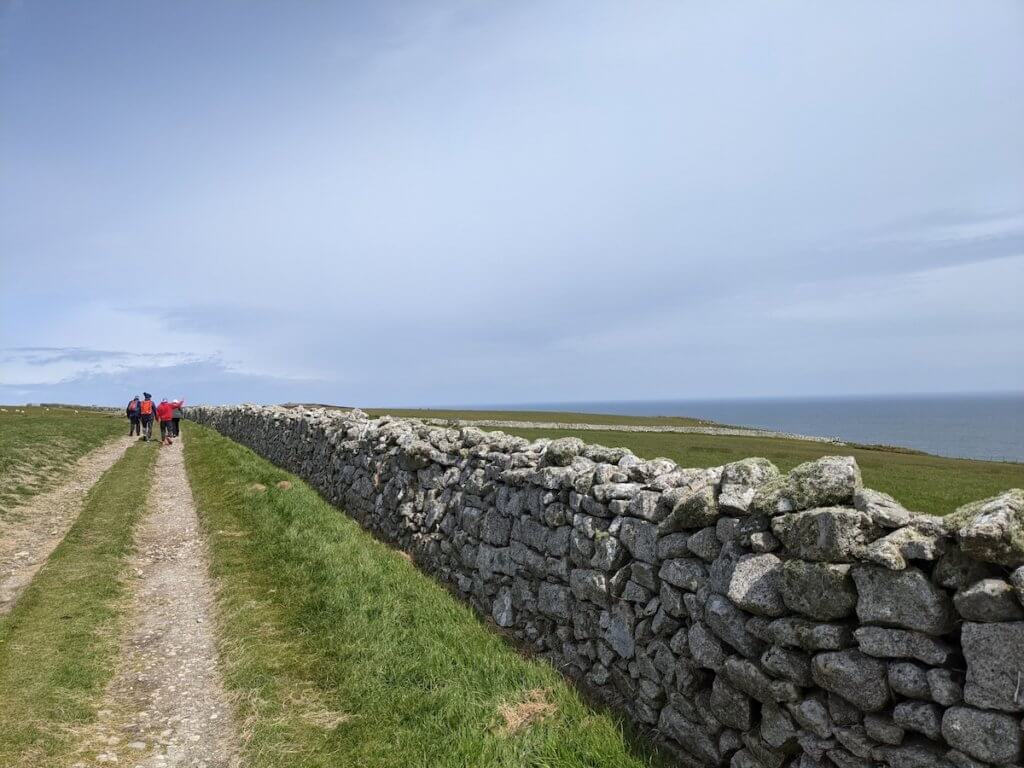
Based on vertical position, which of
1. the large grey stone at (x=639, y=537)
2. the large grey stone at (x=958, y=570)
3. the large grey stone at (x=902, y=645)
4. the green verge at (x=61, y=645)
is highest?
the large grey stone at (x=958, y=570)

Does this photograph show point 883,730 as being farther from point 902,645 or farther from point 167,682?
point 167,682

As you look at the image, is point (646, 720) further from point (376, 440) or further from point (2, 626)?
point (376, 440)

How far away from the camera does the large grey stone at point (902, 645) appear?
428 centimetres

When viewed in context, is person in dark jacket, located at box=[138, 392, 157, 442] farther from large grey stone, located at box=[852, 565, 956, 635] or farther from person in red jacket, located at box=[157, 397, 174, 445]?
large grey stone, located at box=[852, 565, 956, 635]

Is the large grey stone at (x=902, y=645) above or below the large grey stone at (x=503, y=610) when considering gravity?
above

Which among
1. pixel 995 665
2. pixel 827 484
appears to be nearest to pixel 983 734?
pixel 995 665

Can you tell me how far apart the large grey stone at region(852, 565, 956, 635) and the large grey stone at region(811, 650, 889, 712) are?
1.01ft

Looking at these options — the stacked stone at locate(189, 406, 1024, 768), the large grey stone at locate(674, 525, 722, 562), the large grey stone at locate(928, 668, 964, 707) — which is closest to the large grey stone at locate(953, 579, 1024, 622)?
the stacked stone at locate(189, 406, 1024, 768)

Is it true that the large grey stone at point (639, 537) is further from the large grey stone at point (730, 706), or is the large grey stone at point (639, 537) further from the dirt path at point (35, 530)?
the dirt path at point (35, 530)

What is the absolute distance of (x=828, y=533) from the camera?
4902 mm

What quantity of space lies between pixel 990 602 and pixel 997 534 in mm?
455

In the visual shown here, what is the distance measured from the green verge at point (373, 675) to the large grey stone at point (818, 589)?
7.45 feet

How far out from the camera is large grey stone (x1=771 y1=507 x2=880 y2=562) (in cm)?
477

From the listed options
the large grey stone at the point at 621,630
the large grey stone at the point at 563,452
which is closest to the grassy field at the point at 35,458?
the large grey stone at the point at 563,452
